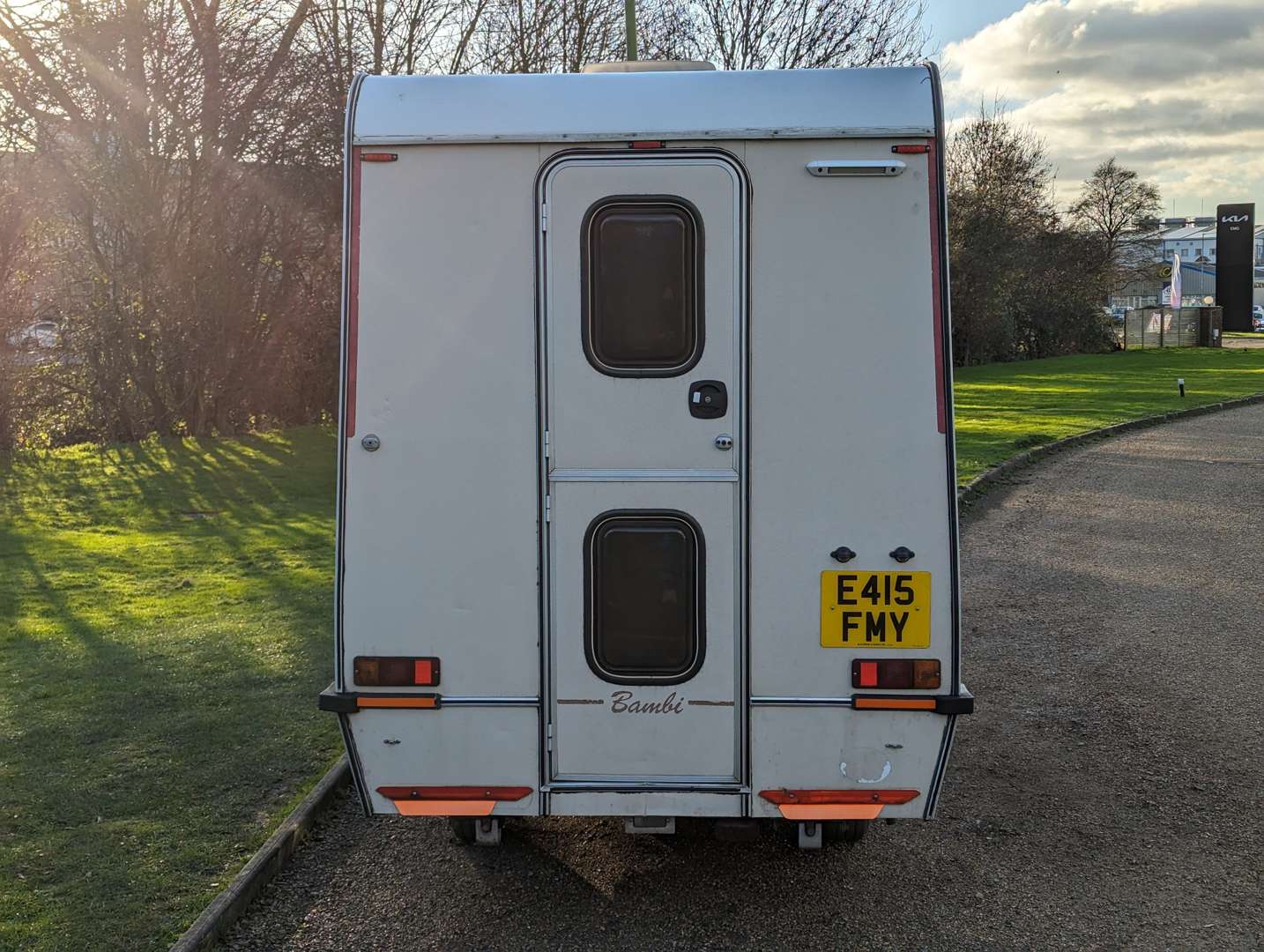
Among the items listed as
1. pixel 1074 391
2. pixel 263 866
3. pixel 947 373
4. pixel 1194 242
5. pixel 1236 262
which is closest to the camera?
pixel 947 373

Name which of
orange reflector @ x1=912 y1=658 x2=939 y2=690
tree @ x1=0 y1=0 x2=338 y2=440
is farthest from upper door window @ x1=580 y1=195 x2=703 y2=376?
tree @ x1=0 y1=0 x2=338 y2=440

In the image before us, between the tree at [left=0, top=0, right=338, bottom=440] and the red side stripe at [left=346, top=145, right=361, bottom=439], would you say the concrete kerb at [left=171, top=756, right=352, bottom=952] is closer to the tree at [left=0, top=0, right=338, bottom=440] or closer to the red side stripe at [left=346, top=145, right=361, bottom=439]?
the red side stripe at [left=346, top=145, right=361, bottom=439]

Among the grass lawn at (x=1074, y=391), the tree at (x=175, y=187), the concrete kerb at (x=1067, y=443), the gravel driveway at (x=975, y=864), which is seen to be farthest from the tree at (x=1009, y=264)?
the gravel driveway at (x=975, y=864)

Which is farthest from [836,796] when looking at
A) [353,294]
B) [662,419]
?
[353,294]

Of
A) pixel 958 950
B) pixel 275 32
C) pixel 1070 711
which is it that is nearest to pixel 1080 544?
pixel 1070 711

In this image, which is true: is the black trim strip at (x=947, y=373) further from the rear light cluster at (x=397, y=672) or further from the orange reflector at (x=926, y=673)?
the rear light cluster at (x=397, y=672)

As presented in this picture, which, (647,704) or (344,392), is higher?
(344,392)

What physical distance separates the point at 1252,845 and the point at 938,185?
314cm

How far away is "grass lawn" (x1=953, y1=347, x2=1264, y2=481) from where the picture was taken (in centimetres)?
1991

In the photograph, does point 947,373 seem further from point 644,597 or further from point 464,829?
point 464,829

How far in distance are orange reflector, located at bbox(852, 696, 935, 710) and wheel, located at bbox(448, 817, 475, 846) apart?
67.2 inches

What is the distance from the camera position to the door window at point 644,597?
4250 millimetres

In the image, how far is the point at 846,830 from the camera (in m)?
4.91

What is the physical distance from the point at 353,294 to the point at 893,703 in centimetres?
232
